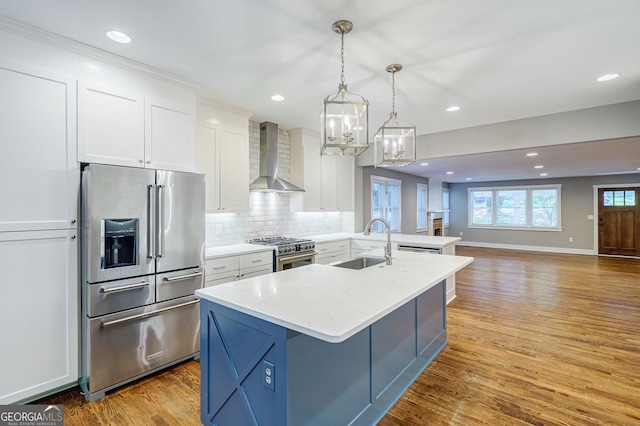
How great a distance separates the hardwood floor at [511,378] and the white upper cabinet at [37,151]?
1389mm

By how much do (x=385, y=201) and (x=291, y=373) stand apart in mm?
6059

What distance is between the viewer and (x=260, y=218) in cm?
445

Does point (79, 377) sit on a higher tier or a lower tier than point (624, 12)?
lower

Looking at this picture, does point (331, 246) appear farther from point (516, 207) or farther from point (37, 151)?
point (516, 207)

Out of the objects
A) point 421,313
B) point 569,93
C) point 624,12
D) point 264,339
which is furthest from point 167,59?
point 569,93

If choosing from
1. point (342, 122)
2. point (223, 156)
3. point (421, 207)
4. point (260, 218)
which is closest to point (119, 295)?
point (223, 156)

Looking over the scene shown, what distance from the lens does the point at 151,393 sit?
2324mm

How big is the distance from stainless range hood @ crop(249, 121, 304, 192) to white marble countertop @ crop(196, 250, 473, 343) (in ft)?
6.55

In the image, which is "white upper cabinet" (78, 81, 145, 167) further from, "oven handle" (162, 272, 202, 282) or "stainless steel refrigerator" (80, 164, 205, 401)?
"oven handle" (162, 272, 202, 282)

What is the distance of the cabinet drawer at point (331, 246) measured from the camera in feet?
15.1

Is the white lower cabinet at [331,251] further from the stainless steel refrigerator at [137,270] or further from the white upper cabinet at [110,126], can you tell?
the white upper cabinet at [110,126]

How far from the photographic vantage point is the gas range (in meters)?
3.82

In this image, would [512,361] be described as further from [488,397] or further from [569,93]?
[569,93]

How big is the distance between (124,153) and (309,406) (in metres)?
2.38
